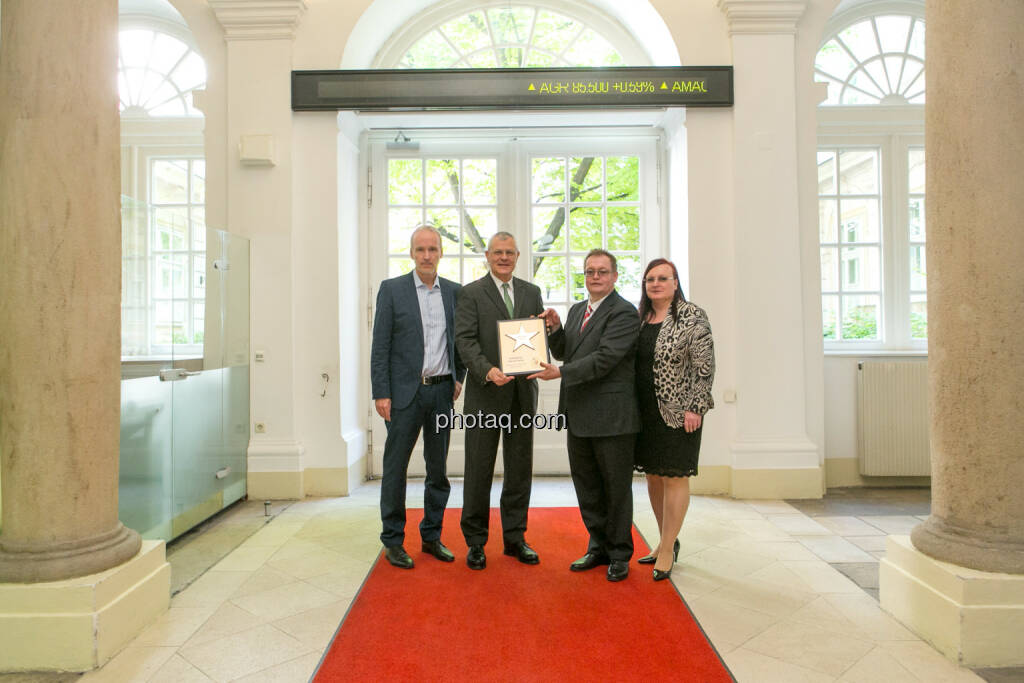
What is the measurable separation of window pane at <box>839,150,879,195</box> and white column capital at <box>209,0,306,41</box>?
4560mm

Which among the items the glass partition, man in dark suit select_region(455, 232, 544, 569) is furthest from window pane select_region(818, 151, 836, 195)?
the glass partition

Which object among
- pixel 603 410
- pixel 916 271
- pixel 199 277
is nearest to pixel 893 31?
pixel 916 271

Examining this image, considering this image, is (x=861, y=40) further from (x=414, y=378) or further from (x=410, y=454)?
(x=410, y=454)

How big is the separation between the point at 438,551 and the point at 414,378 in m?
0.96

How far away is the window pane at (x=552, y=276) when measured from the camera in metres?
5.62

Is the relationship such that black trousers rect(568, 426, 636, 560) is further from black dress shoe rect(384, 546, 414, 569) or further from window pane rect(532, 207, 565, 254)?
window pane rect(532, 207, 565, 254)

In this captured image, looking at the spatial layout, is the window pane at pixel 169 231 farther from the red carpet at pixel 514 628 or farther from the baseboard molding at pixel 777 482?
the baseboard molding at pixel 777 482

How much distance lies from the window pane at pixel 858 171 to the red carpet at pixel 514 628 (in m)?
3.83

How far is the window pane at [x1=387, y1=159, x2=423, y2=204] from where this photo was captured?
18.5 feet

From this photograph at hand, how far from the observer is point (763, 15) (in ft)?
15.9

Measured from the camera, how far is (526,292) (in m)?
3.49

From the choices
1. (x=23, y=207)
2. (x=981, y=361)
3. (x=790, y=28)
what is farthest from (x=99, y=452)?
(x=790, y=28)

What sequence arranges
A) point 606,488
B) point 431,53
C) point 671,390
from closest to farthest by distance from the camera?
point 671,390 → point 606,488 → point 431,53

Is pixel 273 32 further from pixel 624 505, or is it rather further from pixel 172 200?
pixel 624 505
